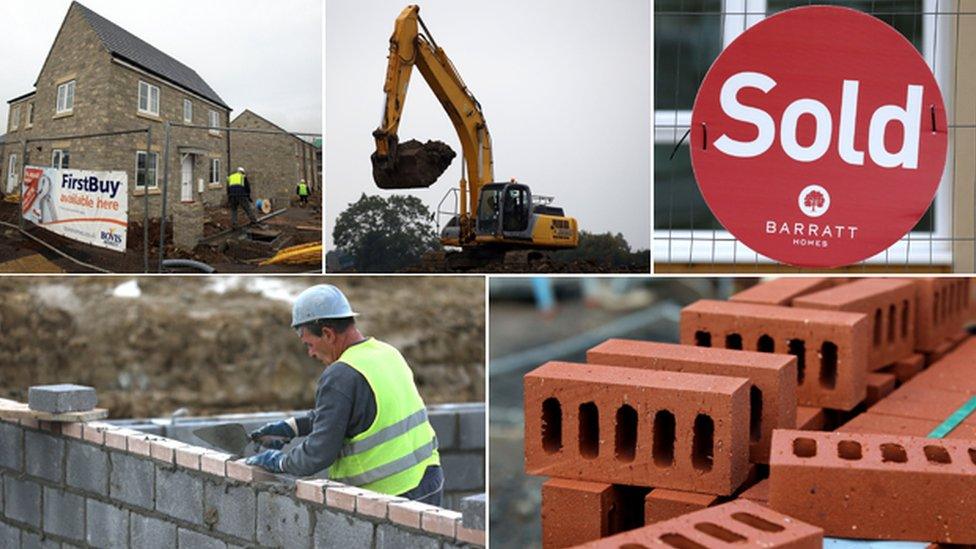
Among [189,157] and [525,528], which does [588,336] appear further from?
[189,157]

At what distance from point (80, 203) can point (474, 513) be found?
228cm

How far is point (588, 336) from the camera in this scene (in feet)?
17.6

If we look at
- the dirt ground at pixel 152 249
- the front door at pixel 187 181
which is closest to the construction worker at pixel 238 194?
the dirt ground at pixel 152 249

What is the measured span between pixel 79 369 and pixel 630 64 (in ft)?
26.0

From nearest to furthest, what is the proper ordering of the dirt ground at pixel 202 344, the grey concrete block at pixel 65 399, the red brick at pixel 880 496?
the red brick at pixel 880 496 < the grey concrete block at pixel 65 399 < the dirt ground at pixel 202 344

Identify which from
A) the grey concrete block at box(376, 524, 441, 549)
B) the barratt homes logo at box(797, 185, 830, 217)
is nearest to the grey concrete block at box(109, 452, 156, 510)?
the grey concrete block at box(376, 524, 441, 549)

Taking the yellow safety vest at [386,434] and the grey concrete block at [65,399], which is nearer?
the yellow safety vest at [386,434]

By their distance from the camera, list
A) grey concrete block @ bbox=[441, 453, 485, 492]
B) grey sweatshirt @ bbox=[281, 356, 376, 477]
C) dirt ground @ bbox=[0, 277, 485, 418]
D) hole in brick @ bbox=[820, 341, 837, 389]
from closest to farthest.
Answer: hole in brick @ bbox=[820, 341, 837, 389] → grey sweatshirt @ bbox=[281, 356, 376, 477] → grey concrete block @ bbox=[441, 453, 485, 492] → dirt ground @ bbox=[0, 277, 485, 418]

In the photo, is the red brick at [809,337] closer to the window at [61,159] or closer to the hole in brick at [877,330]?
the hole in brick at [877,330]

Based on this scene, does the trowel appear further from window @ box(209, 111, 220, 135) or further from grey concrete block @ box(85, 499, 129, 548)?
window @ box(209, 111, 220, 135)

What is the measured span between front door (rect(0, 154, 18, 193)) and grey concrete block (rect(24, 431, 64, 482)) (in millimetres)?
1245

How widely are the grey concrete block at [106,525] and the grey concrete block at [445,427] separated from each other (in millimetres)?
2202

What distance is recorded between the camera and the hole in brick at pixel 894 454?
2.72 metres

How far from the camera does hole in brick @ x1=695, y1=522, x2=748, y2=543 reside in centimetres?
234
